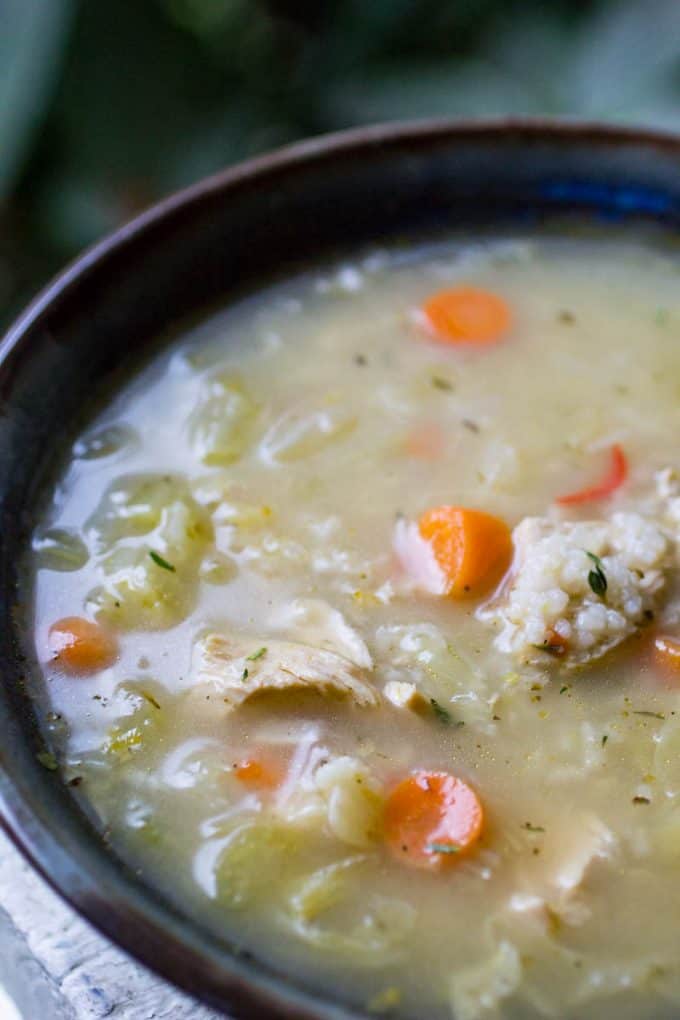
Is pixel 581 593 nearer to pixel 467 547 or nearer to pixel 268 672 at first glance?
pixel 467 547

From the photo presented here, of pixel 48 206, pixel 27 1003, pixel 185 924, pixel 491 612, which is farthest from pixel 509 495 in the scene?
pixel 48 206

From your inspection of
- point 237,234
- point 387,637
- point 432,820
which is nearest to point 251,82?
point 237,234

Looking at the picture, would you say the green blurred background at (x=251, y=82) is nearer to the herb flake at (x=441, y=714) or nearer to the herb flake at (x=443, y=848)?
the herb flake at (x=441, y=714)

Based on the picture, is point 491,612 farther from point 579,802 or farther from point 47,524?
point 47,524

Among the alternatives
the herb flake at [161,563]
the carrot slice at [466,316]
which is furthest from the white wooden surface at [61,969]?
the carrot slice at [466,316]

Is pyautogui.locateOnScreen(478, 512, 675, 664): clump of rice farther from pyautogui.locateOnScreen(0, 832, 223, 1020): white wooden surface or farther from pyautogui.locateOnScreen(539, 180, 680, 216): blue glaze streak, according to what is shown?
pyautogui.locateOnScreen(539, 180, 680, 216): blue glaze streak

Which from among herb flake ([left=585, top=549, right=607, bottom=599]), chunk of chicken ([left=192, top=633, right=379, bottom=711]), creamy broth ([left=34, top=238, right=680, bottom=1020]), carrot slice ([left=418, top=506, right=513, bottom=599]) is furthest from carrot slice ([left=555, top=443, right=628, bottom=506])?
chunk of chicken ([left=192, top=633, right=379, bottom=711])

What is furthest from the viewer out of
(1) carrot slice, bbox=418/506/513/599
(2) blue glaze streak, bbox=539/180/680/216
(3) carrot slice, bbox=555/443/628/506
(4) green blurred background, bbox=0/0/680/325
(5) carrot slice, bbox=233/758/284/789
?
(4) green blurred background, bbox=0/0/680/325
